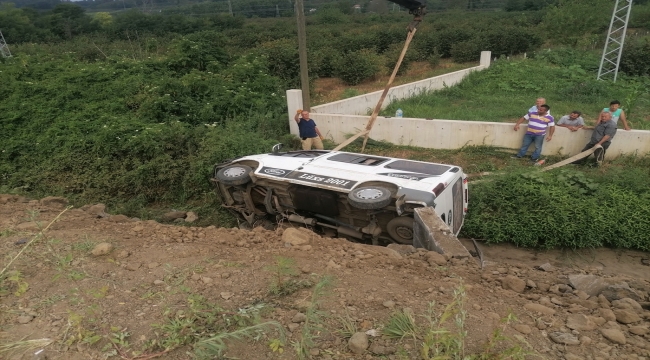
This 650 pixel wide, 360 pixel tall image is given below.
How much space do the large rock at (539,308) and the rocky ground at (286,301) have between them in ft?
0.05

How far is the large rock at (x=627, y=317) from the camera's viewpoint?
Answer: 127 inches

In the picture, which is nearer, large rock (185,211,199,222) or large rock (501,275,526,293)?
large rock (501,275,526,293)

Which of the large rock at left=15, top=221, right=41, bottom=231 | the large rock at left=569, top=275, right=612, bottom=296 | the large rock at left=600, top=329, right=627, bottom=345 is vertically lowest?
the large rock at left=569, top=275, right=612, bottom=296

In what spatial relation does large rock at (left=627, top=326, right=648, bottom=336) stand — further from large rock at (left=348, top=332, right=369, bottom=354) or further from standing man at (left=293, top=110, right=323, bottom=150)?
standing man at (left=293, top=110, right=323, bottom=150)

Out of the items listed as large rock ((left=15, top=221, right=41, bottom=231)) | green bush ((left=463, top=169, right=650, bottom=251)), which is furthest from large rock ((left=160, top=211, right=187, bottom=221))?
green bush ((left=463, top=169, right=650, bottom=251))

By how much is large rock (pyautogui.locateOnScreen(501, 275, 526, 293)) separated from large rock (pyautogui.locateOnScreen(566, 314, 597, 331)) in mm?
629

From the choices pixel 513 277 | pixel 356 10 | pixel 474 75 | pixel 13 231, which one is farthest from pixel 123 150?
pixel 356 10

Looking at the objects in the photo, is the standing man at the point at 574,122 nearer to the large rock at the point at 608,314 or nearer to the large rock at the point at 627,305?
the large rock at the point at 627,305

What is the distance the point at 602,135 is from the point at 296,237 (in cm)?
717

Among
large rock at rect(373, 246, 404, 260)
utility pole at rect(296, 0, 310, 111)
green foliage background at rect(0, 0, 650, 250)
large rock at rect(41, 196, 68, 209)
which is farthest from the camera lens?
utility pole at rect(296, 0, 310, 111)

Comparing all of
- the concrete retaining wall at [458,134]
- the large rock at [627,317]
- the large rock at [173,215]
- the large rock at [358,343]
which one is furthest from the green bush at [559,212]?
the large rock at [173,215]

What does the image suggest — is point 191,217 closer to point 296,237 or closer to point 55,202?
point 55,202

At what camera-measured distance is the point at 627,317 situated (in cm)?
323

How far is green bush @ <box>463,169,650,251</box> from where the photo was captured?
255 inches
